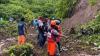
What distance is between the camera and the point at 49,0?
41.8 meters

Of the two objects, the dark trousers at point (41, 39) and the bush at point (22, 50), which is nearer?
the bush at point (22, 50)

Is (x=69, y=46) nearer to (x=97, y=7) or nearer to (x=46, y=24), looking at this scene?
(x=46, y=24)

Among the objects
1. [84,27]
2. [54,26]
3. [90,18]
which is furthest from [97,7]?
[54,26]

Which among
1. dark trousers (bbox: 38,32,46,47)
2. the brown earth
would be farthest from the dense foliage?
dark trousers (bbox: 38,32,46,47)

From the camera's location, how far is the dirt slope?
22.1 meters

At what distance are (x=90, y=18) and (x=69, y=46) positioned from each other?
5.58 m

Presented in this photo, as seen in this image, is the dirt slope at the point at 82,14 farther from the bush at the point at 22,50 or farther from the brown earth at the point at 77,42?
the bush at the point at 22,50

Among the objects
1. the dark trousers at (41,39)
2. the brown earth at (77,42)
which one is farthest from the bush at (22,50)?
the dark trousers at (41,39)

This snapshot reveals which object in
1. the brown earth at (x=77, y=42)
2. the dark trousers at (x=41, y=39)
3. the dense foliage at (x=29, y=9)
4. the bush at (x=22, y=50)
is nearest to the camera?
the bush at (x=22, y=50)

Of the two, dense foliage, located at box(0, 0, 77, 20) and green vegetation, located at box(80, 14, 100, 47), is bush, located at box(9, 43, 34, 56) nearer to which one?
green vegetation, located at box(80, 14, 100, 47)

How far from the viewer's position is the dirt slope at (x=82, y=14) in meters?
22.1

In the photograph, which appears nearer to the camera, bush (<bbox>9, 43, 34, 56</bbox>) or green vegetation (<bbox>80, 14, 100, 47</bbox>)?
bush (<bbox>9, 43, 34, 56</bbox>)

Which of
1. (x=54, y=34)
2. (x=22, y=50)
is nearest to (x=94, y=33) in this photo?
(x=22, y=50)

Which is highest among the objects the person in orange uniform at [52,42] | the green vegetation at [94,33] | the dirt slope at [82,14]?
the person in orange uniform at [52,42]
